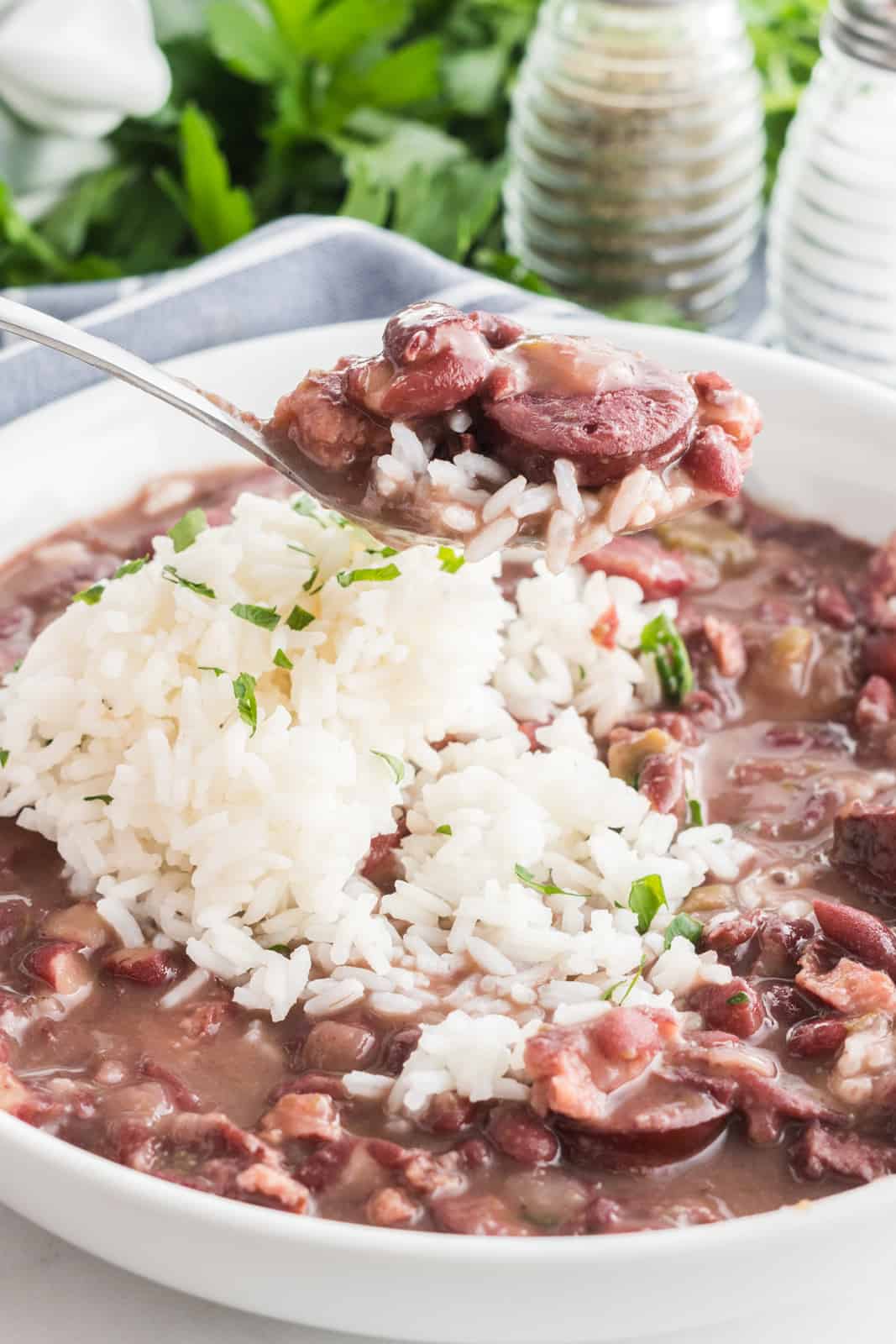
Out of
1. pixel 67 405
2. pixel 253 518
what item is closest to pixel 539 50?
pixel 67 405

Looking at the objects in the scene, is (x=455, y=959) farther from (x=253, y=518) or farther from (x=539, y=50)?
(x=539, y=50)

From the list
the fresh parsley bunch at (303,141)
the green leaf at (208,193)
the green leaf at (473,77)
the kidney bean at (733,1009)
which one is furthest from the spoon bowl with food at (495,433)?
the green leaf at (473,77)

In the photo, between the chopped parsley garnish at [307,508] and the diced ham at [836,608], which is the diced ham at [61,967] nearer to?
the chopped parsley garnish at [307,508]

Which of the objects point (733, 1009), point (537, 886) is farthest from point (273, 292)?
point (733, 1009)

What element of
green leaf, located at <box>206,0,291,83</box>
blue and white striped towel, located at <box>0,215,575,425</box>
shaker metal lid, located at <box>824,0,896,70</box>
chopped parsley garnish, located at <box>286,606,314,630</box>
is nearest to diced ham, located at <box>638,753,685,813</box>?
chopped parsley garnish, located at <box>286,606,314,630</box>

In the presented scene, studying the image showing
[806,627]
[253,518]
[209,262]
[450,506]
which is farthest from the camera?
[209,262]

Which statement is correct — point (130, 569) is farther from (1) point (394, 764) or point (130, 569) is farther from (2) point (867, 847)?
(2) point (867, 847)
